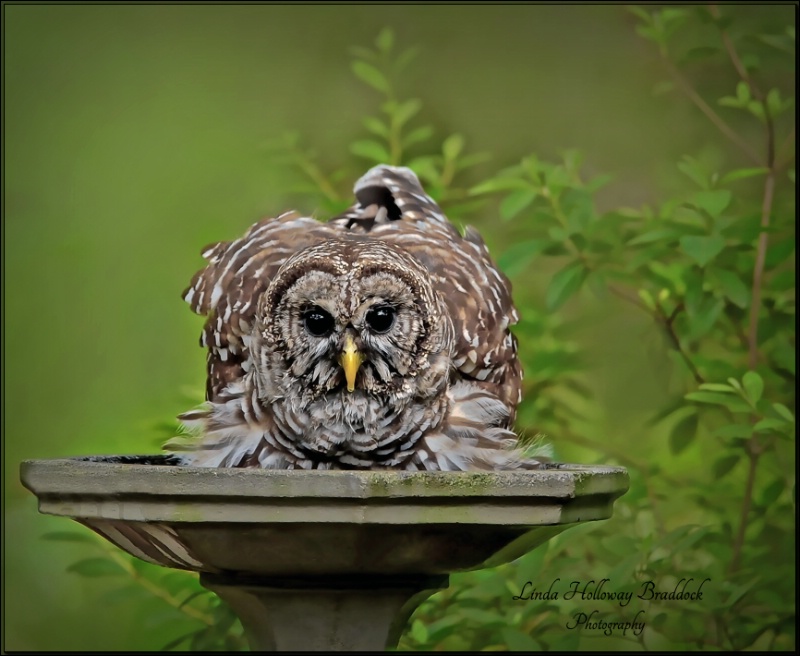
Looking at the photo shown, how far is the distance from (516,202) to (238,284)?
0.79 metres

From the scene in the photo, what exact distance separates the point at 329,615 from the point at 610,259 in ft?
4.24

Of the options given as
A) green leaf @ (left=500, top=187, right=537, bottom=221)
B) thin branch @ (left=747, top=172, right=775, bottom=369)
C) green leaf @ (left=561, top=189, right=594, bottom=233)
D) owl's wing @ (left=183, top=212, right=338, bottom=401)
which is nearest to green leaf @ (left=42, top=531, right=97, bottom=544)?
owl's wing @ (left=183, top=212, right=338, bottom=401)

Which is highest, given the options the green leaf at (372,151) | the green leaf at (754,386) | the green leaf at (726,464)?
the green leaf at (372,151)

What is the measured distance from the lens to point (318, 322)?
5.40ft

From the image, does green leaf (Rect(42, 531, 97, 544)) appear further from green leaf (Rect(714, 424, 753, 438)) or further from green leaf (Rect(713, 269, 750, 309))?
green leaf (Rect(713, 269, 750, 309))

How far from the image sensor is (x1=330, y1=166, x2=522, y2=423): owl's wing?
193 centimetres

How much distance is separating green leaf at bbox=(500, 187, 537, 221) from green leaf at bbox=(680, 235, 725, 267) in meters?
0.37

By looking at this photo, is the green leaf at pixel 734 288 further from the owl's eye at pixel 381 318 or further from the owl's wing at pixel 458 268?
the owl's eye at pixel 381 318

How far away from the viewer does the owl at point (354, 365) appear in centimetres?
163

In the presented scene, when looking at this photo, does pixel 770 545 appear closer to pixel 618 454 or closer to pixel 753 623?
pixel 753 623

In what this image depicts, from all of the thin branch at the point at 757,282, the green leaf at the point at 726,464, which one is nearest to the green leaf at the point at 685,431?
the green leaf at the point at 726,464

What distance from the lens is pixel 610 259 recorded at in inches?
101

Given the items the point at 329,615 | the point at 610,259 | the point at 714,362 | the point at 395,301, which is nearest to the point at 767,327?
the point at 714,362

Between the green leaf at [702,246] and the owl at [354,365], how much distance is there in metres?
0.54
